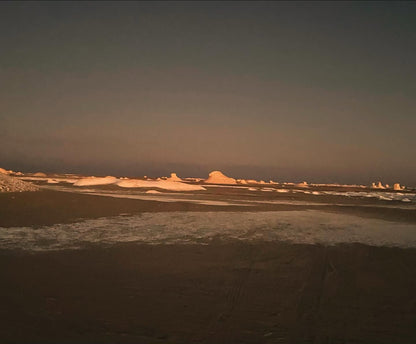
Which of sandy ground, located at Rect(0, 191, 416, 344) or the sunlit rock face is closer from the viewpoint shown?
sandy ground, located at Rect(0, 191, 416, 344)

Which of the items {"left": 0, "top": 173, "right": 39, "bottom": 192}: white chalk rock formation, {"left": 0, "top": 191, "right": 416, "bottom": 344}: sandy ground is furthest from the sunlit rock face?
{"left": 0, "top": 191, "right": 416, "bottom": 344}: sandy ground

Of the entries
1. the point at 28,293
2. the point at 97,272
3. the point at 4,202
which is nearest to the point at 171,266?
the point at 97,272

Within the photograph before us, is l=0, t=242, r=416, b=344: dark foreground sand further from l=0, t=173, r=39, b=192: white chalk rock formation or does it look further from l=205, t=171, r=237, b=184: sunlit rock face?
l=205, t=171, r=237, b=184: sunlit rock face

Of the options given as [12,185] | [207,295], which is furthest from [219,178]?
[207,295]

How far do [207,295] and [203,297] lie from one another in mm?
111

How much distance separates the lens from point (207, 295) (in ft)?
16.3

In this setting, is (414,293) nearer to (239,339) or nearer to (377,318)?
(377,318)

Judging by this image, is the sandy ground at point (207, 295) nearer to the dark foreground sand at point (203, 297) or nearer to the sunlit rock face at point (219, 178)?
the dark foreground sand at point (203, 297)

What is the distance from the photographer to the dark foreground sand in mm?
3719

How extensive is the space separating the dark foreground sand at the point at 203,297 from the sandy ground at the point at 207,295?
14mm

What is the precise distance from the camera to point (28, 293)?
4.80 meters

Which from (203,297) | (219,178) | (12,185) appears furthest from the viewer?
(219,178)

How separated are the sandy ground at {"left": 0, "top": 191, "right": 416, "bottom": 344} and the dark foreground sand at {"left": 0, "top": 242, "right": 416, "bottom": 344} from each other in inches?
0.6

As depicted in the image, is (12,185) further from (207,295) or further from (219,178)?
(219,178)
